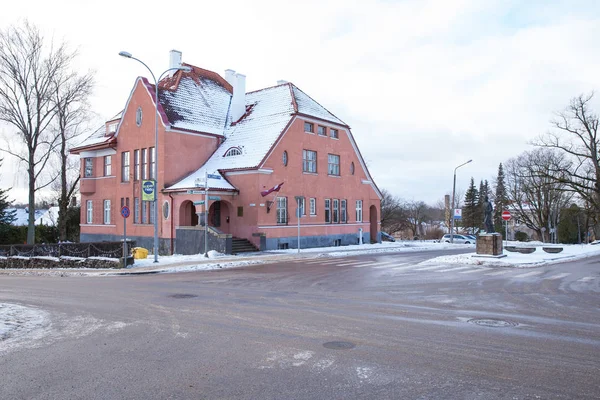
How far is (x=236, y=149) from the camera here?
32.6 metres

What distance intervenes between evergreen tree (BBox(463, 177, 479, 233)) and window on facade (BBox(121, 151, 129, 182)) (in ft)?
202

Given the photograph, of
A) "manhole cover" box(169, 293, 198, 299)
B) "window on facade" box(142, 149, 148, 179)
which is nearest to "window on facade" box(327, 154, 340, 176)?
"window on facade" box(142, 149, 148, 179)

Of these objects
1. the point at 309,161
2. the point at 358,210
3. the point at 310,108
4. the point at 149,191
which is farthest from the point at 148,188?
the point at 358,210

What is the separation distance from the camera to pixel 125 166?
35.0 meters

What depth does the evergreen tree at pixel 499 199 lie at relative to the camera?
70.4 metres

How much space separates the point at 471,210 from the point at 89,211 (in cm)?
6282

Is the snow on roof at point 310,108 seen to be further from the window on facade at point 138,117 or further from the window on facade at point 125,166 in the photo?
the window on facade at point 125,166

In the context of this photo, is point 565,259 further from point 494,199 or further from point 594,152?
point 494,199

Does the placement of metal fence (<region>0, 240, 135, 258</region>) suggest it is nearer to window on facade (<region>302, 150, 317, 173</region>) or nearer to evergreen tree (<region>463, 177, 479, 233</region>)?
window on facade (<region>302, 150, 317, 173</region>)

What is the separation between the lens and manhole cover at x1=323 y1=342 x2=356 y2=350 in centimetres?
722

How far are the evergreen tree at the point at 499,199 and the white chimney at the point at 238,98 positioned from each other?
4111 cm

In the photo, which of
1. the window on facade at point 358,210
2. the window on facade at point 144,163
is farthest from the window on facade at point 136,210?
the window on facade at point 358,210

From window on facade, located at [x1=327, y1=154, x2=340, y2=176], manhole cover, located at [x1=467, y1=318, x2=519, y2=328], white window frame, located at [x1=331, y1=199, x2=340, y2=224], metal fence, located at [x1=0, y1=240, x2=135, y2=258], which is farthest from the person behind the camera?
window on facade, located at [x1=327, y1=154, x2=340, y2=176]

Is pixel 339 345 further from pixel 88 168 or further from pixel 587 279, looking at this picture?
pixel 88 168
